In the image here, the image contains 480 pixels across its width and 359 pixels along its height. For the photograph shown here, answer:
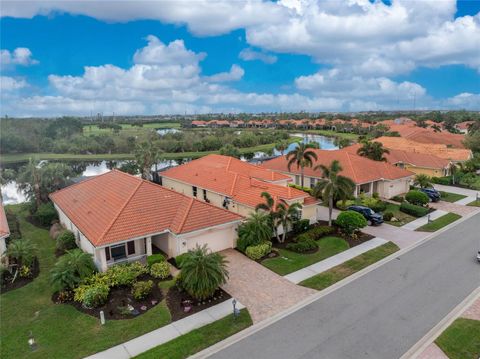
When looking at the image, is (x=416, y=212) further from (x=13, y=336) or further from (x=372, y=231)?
(x=13, y=336)

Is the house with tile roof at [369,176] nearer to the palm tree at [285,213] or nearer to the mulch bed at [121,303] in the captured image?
the palm tree at [285,213]

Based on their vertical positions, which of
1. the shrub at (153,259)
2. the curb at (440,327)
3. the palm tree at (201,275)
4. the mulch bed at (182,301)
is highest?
the palm tree at (201,275)

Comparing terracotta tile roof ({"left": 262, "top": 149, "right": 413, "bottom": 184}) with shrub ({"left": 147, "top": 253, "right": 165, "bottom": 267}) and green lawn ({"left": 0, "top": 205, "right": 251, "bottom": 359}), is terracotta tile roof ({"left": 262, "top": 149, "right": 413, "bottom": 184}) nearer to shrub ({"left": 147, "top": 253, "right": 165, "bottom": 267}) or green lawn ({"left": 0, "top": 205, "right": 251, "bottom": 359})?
shrub ({"left": 147, "top": 253, "right": 165, "bottom": 267})

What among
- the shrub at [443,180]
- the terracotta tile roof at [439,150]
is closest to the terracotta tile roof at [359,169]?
the shrub at [443,180]

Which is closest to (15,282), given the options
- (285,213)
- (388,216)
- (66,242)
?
(66,242)

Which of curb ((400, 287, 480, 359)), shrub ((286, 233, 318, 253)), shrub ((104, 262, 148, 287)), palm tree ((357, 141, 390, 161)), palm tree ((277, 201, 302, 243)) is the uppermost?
palm tree ((357, 141, 390, 161))

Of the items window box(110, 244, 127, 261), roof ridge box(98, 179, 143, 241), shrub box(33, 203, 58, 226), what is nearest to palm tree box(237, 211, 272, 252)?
window box(110, 244, 127, 261)
